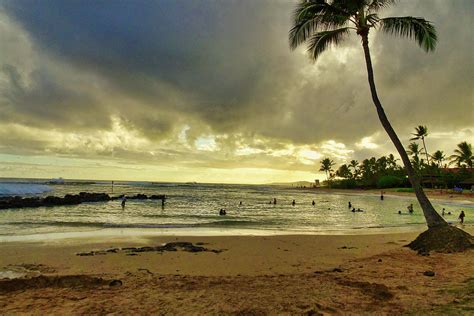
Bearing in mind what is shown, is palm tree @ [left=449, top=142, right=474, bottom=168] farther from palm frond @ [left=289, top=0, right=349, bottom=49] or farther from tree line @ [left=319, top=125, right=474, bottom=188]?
palm frond @ [left=289, top=0, right=349, bottom=49]

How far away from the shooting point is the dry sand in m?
5.68

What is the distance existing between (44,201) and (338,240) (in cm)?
3595

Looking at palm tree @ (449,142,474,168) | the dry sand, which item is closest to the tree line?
palm tree @ (449,142,474,168)

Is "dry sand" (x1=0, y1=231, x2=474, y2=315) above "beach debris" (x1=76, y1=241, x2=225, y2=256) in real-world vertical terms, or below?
above

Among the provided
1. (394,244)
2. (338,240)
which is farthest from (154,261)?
(394,244)

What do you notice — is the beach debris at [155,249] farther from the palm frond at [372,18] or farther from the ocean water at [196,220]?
the palm frond at [372,18]

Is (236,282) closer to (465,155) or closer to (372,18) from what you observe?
(372,18)

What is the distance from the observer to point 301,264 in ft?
33.5

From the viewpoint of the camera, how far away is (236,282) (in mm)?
7547

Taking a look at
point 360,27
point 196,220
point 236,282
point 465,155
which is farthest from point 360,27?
point 465,155

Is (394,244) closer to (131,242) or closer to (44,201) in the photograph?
(131,242)

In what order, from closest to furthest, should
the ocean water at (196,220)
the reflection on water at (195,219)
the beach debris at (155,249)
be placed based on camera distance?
1. the beach debris at (155,249)
2. the ocean water at (196,220)
3. the reflection on water at (195,219)

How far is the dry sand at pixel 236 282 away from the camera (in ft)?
18.6

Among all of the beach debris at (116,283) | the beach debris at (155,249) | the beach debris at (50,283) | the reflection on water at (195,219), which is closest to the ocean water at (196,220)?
the reflection on water at (195,219)
